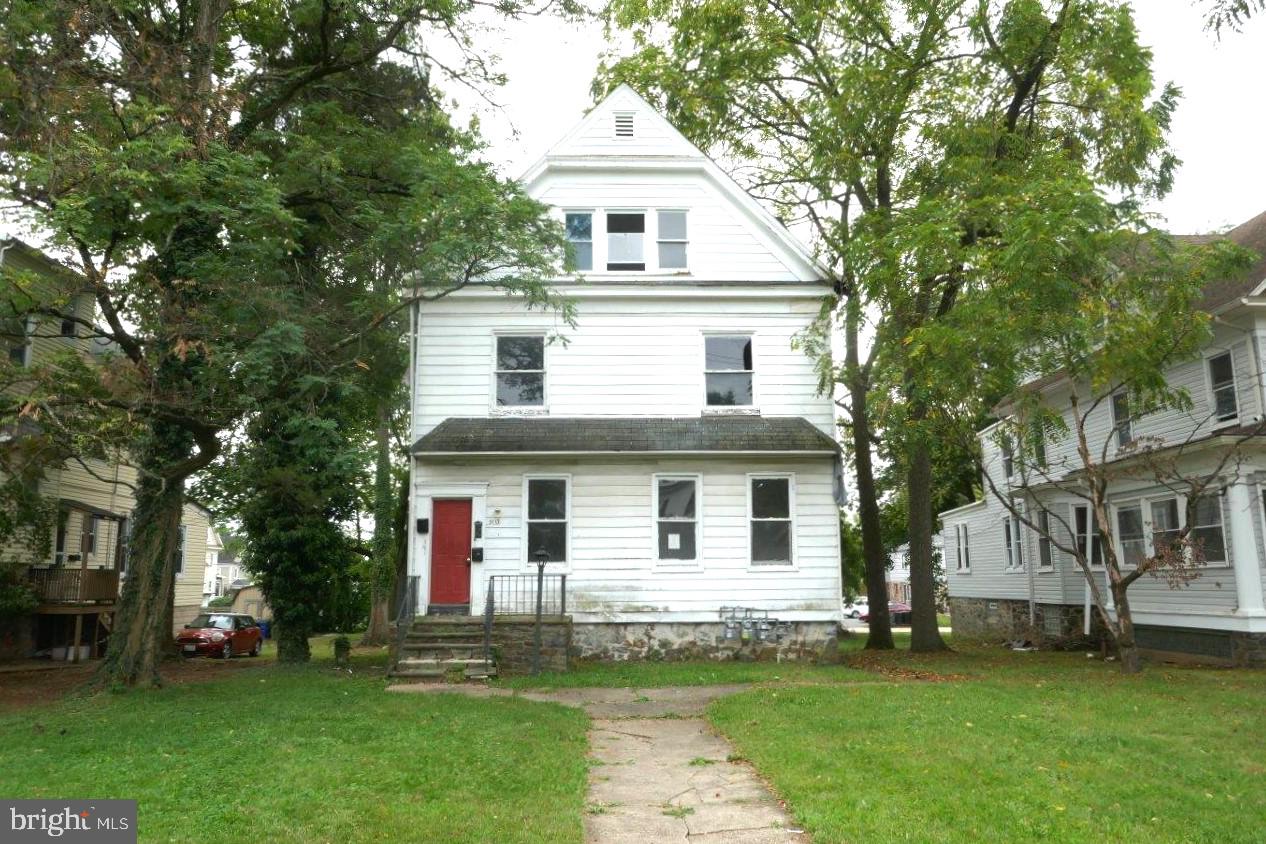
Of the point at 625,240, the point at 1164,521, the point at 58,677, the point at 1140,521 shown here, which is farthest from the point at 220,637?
the point at 1164,521

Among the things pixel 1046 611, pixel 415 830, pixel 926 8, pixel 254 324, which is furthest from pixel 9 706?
pixel 1046 611

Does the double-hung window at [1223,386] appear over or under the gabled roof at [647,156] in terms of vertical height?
under

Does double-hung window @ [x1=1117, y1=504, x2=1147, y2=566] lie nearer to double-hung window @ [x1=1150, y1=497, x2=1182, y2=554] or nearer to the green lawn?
double-hung window @ [x1=1150, y1=497, x2=1182, y2=554]

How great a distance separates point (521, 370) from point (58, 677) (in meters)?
10.9

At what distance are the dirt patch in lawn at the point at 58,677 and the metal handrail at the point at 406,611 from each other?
12.1 feet

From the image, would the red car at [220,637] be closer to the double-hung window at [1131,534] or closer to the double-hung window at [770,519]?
the double-hung window at [770,519]

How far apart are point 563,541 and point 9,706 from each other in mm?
8819

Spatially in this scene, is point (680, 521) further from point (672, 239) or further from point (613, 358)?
point (672, 239)

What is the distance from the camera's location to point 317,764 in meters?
7.96

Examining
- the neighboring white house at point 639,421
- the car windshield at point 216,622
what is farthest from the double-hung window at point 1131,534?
the car windshield at point 216,622

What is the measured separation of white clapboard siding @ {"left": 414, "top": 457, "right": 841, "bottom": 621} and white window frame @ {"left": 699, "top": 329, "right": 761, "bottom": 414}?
1.13 m

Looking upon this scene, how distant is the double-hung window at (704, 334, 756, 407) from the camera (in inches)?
703

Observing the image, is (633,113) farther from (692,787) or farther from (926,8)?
(692,787)

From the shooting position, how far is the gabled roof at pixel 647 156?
18.2 metres
